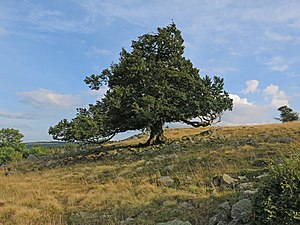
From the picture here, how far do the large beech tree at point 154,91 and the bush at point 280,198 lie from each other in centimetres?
1317

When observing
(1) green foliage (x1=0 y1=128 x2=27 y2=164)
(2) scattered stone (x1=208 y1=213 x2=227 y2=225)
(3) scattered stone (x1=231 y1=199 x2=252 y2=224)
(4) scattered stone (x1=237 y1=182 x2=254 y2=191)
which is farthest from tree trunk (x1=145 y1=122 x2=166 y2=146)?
(1) green foliage (x1=0 y1=128 x2=27 y2=164)

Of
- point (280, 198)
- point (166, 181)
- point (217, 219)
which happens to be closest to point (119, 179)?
point (166, 181)

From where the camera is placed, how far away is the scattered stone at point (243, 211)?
5.68 m

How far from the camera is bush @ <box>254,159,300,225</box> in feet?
16.4

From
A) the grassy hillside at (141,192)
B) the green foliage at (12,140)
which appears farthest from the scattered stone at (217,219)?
the green foliage at (12,140)

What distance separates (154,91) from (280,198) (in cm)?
1549

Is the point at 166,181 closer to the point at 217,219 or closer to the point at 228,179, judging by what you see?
the point at 228,179

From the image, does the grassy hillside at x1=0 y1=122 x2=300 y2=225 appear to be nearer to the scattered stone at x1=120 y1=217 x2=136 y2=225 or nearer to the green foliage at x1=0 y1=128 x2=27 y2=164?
the scattered stone at x1=120 y1=217 x2=136 y2=225

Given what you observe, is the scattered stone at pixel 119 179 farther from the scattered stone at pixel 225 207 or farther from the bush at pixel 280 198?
the bush at pixel 280 198

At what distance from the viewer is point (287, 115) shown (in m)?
46.4

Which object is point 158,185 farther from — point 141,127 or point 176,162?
point 141,127

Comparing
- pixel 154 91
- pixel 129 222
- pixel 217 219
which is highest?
pixel 154 91

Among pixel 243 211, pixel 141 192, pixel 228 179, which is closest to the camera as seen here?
pixel 243 211

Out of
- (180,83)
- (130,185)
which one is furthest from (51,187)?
(180,83)
